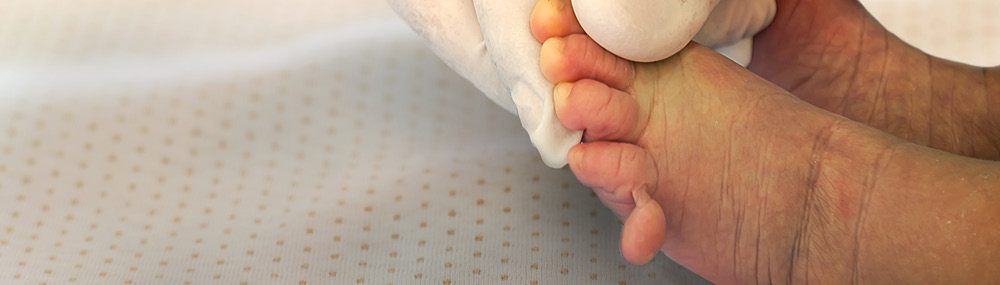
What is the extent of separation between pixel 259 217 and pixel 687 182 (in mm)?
467

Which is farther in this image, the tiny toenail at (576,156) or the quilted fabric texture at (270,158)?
the quilted fabric texture at (270,158)

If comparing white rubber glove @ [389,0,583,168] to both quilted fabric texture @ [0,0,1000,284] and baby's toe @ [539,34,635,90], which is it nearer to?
baby's toe @ [539,34,635,90]

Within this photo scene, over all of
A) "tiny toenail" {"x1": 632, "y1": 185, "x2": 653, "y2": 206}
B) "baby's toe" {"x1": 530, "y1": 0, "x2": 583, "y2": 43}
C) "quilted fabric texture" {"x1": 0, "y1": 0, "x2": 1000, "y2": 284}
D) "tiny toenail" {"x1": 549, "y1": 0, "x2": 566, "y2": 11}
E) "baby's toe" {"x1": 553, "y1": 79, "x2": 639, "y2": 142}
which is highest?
"tiny toenail" {"x1": 549, "y1": 0, "x2": 566, "y2": 11}

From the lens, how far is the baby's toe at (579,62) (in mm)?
613

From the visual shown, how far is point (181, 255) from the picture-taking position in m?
0.79

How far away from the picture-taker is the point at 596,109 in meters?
0.60

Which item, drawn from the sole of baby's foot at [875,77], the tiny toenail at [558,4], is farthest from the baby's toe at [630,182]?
the sole of baby's foot at [875,77]

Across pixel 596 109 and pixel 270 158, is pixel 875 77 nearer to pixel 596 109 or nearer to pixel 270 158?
pixel 596 109

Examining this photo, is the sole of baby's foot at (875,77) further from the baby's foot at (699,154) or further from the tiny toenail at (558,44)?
the tiny toenail at (558,44)

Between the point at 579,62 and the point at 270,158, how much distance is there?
497 millimetres

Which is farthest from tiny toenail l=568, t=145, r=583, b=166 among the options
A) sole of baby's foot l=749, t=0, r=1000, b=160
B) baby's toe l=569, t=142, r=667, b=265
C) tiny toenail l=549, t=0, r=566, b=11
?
sole of baby's foot l=749, t=0, r=1000, b=160

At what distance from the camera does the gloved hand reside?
1.98ft

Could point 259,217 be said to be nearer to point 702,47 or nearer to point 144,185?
point 144,185

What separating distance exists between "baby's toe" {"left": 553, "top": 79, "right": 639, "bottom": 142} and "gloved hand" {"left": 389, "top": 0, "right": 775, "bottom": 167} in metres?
0.01
